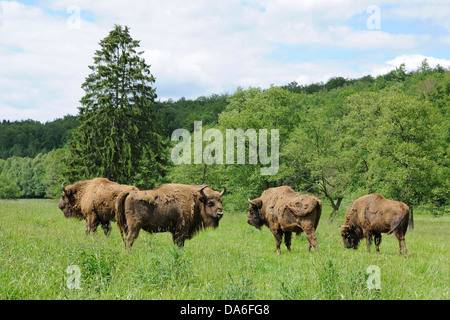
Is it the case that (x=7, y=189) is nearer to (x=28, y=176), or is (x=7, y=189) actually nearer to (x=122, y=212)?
(x=28, y=176)

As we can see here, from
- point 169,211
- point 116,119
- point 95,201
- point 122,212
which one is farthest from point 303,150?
point 122,212

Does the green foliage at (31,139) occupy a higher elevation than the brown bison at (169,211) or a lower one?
higher

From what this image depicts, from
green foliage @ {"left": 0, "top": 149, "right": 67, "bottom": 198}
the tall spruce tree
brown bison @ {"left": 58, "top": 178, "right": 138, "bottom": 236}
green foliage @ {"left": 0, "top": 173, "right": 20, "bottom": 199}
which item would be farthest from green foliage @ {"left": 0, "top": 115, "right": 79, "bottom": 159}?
brown bison @ {"left": 58, "top": 178, "right": 138, "bottom": 236}

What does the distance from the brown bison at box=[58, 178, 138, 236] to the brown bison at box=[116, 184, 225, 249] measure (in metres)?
2.05

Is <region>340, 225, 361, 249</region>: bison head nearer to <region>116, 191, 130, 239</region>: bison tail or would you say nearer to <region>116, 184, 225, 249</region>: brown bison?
<region>116, 184, 225, 249</region>: brown bison

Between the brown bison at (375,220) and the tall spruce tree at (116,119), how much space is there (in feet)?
62.9

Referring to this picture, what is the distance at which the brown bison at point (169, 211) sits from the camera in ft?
29.8

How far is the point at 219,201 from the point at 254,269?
9.63 ft

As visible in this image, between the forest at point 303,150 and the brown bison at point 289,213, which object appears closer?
the brown bison at point 289,213

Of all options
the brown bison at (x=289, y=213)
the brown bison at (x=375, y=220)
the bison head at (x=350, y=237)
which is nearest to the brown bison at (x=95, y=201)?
the brown bison at (x=289, y=213)

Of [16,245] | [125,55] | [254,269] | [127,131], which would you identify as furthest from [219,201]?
[125,55]

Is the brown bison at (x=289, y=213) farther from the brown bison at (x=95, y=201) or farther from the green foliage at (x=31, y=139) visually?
the green foliage at (x=31, y=139)

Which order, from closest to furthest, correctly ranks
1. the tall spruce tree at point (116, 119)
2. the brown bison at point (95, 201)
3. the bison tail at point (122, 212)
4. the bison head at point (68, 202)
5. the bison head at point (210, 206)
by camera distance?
the bison tail at point (122, 212) → the bison head at point (210, 206) → the brown bison at point (95, 201) → the bison head at point (68, 202) → the tall spruce tree at point (116, 119)

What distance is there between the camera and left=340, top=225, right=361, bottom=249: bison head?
13492 mm
